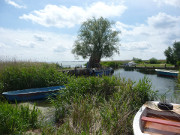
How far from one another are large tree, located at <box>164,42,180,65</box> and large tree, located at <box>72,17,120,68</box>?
22579 millimetres

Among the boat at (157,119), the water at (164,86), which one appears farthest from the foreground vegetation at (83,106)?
the water at (164,86)

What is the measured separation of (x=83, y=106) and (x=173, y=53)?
153 feet

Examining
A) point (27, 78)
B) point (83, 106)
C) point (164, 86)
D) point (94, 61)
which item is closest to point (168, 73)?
point (164, 86)

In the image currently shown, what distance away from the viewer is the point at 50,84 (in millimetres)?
9203

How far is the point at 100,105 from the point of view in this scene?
4973 mm

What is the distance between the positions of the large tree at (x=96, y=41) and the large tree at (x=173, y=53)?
22579 mm

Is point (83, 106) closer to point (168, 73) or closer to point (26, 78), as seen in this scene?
point (26, 78)

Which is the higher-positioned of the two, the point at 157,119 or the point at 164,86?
the point at 157,119

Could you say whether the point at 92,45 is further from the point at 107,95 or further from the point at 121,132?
the point at 121,132

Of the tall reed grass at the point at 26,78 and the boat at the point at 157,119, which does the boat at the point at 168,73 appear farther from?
the tall reed grass at the point at 26,78

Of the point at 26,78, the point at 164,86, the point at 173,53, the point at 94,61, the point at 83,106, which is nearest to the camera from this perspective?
the point at 83,106

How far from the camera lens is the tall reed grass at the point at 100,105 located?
3504mm

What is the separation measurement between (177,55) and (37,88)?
43.9 meters

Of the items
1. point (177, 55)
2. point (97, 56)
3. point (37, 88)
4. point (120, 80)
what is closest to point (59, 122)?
point (120, 80)
